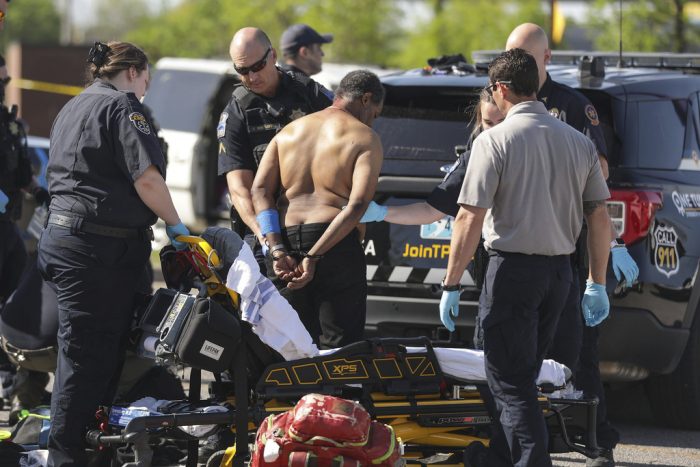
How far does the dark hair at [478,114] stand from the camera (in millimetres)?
5438

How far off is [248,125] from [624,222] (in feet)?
6.11

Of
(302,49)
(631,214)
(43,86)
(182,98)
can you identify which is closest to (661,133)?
(631,214)

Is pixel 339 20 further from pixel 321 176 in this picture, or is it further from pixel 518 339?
pixel 518 339

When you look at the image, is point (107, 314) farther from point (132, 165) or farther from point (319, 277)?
point (319, 277)

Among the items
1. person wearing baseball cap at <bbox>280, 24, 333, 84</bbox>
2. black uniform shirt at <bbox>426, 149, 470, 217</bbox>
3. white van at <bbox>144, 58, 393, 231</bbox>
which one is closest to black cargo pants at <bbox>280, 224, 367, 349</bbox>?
black uniform shirt at <bbox>426, 149, 470, 217</bbox>

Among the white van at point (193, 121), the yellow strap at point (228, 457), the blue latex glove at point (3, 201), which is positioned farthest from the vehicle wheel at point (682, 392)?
the white van at point (193, 121)

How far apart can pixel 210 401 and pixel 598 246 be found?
Answer: 5.42ft

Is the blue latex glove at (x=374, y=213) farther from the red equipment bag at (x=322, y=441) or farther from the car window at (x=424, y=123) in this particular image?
the red equipment bag at (x=322, y=441)

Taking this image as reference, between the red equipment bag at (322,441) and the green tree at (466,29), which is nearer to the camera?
the red equipment bag at (322,441)

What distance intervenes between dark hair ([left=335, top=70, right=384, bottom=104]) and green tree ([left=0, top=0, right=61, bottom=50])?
152 feet

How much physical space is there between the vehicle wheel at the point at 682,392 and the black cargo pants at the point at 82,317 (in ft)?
9.42

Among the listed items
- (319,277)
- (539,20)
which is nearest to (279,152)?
(319,277)

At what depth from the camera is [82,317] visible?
4.91 m

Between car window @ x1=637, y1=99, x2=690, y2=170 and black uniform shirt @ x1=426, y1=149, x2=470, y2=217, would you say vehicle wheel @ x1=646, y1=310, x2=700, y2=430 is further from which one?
black uniform shirt @ x1=426, y1=149, x2=470, y2=217
